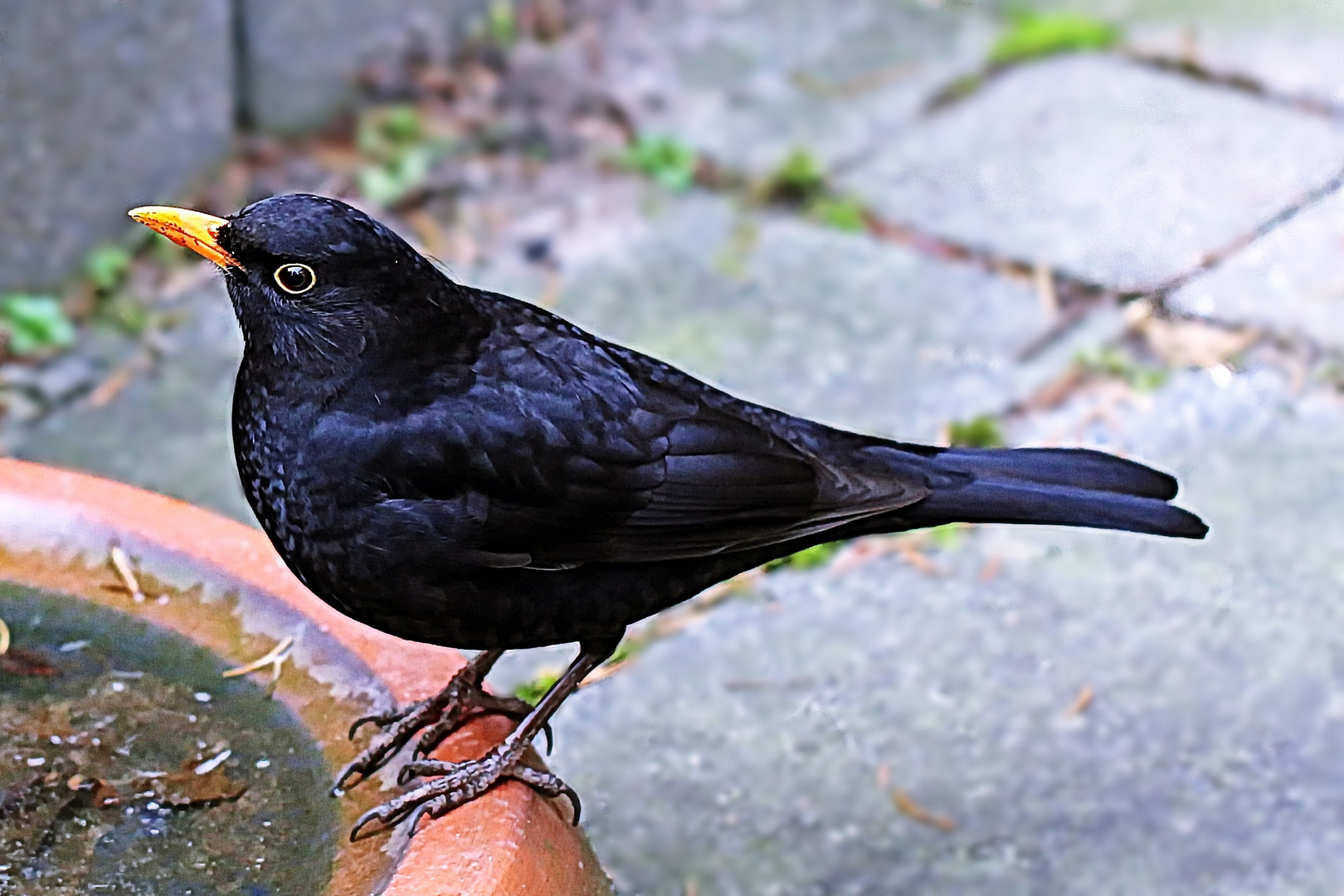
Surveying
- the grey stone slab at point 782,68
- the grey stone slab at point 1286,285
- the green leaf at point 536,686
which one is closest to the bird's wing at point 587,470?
the green leaf at point 536,686

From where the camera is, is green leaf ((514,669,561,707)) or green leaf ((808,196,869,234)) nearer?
green leaf ((514,669,561,707))

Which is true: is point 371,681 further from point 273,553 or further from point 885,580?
point 885,580

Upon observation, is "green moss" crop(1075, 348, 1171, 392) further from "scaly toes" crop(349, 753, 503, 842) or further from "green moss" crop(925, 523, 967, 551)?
"scaly toes" crop(349, 753, 503, 842)

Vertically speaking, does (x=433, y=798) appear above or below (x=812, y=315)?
below

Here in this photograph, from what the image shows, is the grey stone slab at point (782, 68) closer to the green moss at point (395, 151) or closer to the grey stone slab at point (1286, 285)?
the green moss at point (395, 151)

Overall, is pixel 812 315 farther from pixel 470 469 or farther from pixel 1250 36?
pixel 470 469

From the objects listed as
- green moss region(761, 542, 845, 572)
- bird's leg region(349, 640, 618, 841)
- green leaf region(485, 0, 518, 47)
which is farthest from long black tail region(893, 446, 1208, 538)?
green leaf region(485, 0, 518, 47)

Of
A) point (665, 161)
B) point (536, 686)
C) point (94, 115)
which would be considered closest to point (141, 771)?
point (536, 686)
